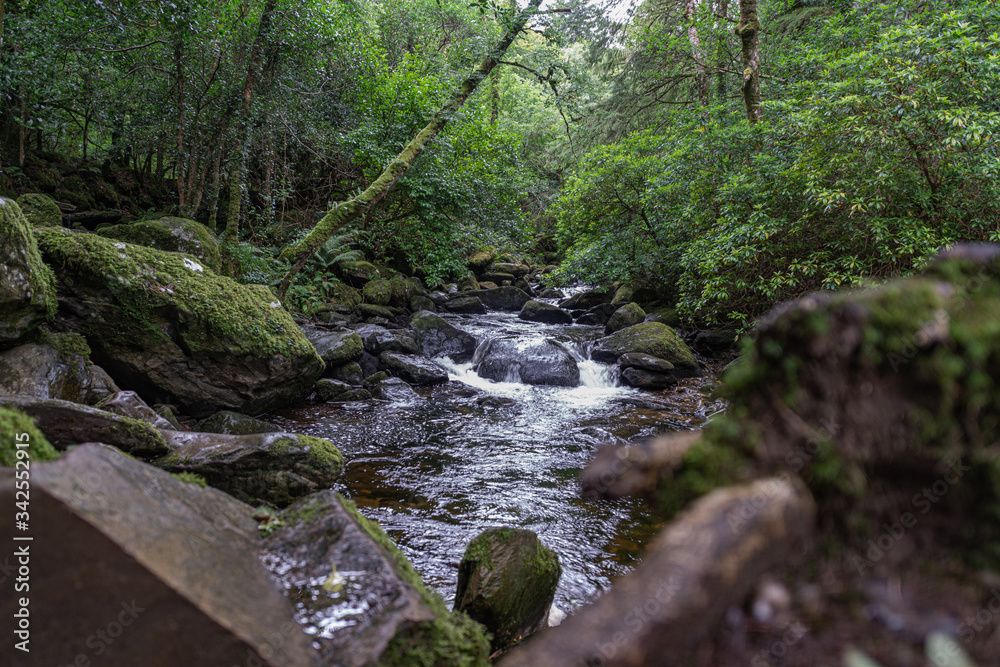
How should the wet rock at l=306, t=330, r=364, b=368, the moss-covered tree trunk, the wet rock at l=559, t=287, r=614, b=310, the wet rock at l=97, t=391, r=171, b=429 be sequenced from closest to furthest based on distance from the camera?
the wet rock at l=97, t=391, r=171, b=429
the wet rock at l=306, t=330, r=364, b=368
the moss-covered tree trunk
the wet rock at l=559, t=287, r=614, b=310

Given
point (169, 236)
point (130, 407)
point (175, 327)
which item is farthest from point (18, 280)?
point (169, 236)

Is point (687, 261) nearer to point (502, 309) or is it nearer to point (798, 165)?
→ point (798, 165)

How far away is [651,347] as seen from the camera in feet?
33.6

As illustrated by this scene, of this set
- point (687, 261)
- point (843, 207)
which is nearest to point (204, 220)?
point (687, 261)

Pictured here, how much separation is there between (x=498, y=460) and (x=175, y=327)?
4541 millimetres

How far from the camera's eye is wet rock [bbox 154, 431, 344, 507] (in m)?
3.94

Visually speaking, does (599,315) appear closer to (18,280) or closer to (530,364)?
(530,364)

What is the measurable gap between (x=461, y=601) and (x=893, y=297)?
9.22ft

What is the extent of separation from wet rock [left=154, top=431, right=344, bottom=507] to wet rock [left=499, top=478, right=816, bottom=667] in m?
3.96

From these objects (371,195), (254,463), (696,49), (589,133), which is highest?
(696,49)

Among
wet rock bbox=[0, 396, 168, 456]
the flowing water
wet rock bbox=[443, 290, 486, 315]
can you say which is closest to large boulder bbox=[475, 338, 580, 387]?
the flowing water

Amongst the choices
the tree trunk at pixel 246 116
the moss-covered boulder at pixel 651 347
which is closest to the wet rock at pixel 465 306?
the moss-covered boulder at pixel 651 347

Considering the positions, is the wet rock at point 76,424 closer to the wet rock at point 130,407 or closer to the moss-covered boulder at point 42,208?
the wet rock at point 130,407

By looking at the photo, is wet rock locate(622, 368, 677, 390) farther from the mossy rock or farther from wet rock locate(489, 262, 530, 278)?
wet rock locate(489, 262, 530, 278)
